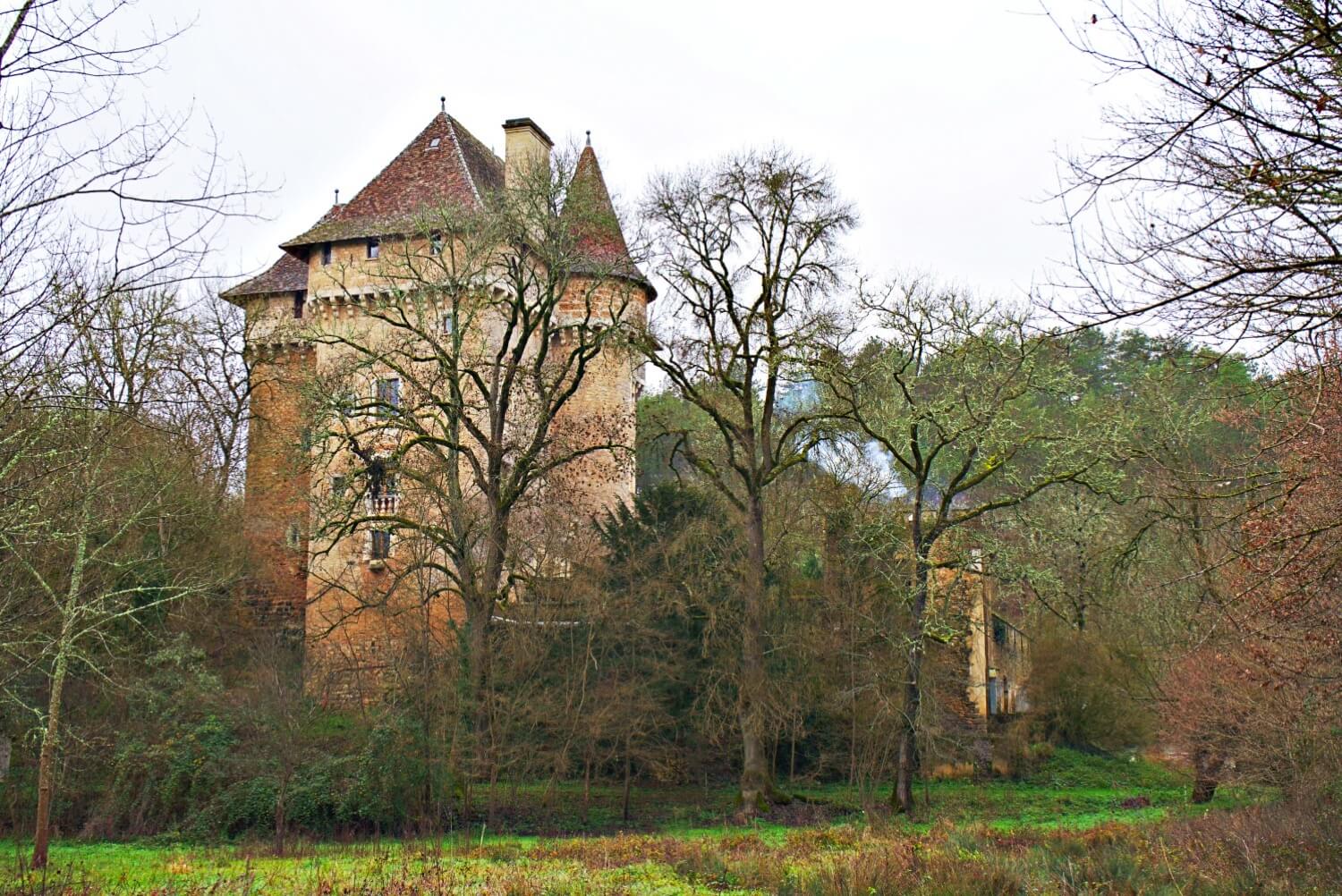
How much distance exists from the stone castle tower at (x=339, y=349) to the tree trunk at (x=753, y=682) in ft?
17.1

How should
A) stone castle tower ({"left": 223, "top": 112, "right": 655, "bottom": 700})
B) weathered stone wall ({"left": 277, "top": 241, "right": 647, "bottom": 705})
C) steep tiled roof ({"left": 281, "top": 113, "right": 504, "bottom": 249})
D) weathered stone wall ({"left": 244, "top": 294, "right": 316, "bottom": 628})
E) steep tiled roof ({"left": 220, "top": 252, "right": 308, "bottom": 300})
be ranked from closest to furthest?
weathered stone wall ({"left": 277, "top": 241, "right": 647, "bottom": 705}) < stone castle tower ({"left": 223, "top": 112, "right": 655, "bottom": 700}) < weathered stone wall ({"left": 244, "top": 294, "right": 316, "bottom": 628}) < steep tiled roof ({"left": 281, "top": 113, "right": 504, "bottom": 249}) < steep tiled roof ({"left": 220, "top": 252, "right": 308, "bottom": 300})

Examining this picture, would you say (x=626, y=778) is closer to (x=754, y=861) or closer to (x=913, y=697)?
(x=913, y=697)

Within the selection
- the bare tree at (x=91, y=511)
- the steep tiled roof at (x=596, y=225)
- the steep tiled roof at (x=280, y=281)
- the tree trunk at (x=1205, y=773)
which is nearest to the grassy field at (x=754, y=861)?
the tree trunk at (x=1205, y=773)

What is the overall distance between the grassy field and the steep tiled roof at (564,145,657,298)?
10719 mm

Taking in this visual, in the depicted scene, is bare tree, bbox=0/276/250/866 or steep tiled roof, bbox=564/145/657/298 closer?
bare tree, bbox=0/276/250/866

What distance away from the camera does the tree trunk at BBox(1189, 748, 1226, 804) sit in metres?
20.6

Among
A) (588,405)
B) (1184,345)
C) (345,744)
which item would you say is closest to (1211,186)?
(1184,345)

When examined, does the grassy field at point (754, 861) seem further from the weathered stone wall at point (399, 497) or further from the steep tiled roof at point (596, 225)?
the steep tiled roof at point (596, 225)

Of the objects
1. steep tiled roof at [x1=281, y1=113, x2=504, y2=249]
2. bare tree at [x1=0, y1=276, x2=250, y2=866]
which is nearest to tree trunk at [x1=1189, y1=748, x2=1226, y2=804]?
bare tree at [x1=0, y1=276, x2=250, y2=866]

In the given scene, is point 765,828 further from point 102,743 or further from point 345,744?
point 102,743

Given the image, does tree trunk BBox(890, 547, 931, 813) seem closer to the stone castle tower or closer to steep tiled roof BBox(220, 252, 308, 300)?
the stone castle tower

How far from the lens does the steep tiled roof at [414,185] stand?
32.0 m

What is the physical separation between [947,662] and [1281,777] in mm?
10099

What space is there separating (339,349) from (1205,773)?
2273 cm
